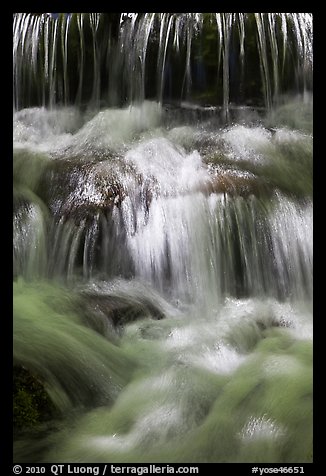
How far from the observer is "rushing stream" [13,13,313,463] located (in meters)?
2.15

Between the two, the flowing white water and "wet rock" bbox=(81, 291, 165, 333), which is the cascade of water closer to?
the flowing white water

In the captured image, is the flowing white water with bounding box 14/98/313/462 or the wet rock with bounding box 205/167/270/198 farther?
the wet rock with bounding box 205/167/270/198

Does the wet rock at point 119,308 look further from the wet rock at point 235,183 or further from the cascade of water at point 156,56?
the cascade of water at point 156,56

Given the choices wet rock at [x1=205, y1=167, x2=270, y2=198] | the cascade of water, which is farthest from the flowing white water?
the cascade of water

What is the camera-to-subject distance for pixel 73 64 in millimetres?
2578

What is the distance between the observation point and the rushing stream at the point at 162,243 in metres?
2.15

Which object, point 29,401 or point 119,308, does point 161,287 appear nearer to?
point 119,308

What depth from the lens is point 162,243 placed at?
2398 millimetres

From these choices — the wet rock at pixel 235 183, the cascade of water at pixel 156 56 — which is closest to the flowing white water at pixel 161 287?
the wet rock at pixel 235 183

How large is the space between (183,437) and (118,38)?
1832 mm

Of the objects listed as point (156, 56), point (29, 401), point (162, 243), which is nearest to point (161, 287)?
point (162, 243)

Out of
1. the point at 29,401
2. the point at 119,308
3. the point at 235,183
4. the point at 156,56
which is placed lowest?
the point at 29,401

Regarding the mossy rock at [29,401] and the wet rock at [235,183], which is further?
the wet rock at [235,183]

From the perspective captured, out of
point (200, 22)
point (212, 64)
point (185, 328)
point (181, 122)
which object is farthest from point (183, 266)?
point (200, 22)
